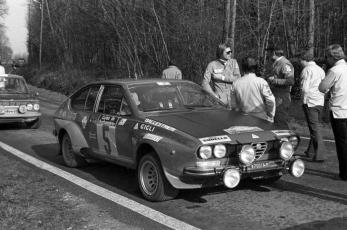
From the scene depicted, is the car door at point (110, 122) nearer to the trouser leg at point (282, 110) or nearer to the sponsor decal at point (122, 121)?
the sponsor decal at point (122, 121)

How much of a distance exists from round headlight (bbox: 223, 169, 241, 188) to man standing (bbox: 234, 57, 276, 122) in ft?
5.74

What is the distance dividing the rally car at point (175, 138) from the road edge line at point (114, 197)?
0.91 ft

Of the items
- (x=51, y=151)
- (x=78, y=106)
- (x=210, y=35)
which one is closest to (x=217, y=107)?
(x=78, y=106)

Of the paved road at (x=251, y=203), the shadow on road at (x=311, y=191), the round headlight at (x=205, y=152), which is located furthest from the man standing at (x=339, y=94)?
the round headlight at (x=205, y=152)

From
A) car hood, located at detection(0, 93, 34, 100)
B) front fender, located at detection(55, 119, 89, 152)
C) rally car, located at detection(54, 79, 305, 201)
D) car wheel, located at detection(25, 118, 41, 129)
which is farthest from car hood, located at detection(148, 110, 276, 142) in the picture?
car wheel, located at detection(25, 118, 41, 129)

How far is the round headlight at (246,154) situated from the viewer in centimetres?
571

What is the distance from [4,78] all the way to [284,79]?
8.39 m

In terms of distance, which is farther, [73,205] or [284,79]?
[284,79]

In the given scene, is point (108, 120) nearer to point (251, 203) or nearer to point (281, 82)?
point (251, 203)

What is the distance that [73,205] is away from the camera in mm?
6152

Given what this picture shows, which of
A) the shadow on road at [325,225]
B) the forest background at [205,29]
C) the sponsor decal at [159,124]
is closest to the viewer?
the shadow on road at [325,225]

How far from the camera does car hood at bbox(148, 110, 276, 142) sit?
5.88 metres

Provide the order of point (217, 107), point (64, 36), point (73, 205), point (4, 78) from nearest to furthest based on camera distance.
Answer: point (73, 205) < point (217, 107) < point (4, 78) < point (64, 36)

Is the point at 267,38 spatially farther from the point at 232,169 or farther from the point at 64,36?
the point at 64,36
